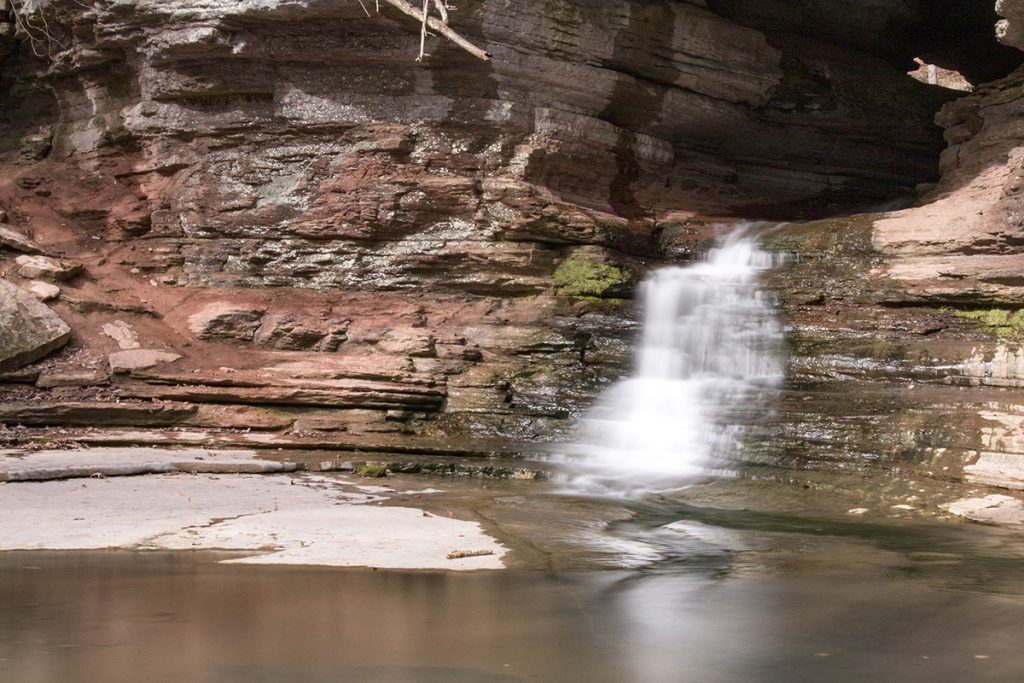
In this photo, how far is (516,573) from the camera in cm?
652

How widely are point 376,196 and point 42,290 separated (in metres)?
5.23

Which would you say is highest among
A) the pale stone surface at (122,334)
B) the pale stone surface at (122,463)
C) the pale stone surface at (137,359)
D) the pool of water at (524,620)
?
the pale stone surface at (122,334)

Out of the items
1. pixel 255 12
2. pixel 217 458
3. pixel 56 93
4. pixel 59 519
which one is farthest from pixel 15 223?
pixel 59 519

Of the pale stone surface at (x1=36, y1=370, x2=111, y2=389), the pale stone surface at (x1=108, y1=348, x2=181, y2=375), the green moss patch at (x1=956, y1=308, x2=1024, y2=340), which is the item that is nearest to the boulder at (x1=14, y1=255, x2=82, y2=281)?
the pale stone surface at (x1=108, y1=348, x2=181, y2=375)

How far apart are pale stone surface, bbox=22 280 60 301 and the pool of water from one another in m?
8.80

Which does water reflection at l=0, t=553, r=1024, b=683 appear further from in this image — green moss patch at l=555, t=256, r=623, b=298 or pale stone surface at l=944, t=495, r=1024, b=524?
green moss patch at l=555, t=256, r=623, b=298

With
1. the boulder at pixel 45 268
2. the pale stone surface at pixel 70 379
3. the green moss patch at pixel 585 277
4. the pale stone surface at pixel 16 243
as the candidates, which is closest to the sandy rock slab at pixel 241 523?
the pale stone surface at pixel 70 379

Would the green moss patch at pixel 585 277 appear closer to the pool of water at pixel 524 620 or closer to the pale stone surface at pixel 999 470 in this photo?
the pale stone surface at pixel 999 470

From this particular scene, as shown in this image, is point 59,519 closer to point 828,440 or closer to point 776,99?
point 828,440

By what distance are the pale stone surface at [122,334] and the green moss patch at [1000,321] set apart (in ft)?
37.2

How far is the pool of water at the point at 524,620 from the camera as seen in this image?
15.0ft

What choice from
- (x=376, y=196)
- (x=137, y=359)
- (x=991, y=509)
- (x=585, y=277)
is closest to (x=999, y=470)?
(x=991, y=509)

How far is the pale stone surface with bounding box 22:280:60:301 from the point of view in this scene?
14.3 meters

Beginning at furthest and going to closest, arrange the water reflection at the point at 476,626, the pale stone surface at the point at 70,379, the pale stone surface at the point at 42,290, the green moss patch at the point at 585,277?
the green moss patch at the point at 585,277 → the pale stone surface at the point at 42,290 → the pale stone surface at the point at 70,379 → the water reflection at the point at 476,626
